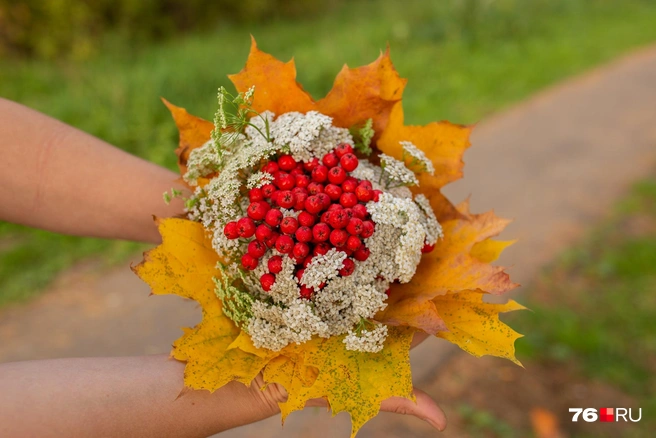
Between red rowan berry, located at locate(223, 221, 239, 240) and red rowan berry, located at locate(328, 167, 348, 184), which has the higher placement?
red rowan berry, located at locate(328, 167, 348, 184)

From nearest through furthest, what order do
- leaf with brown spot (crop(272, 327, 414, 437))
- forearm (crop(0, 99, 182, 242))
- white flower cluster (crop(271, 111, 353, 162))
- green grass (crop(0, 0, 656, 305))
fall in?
leaf with brown spot (crop(272, 327, 414, 437))
white flower cluster (crop(271, 111, 353, 162))
forearm (crop(0, 99, 182, 242))
green grass (crop(0, 0, 656, 305))

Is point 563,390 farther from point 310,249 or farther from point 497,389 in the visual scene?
point 310,249

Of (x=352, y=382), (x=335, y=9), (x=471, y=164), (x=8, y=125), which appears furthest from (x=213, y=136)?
(x=335, y=9)

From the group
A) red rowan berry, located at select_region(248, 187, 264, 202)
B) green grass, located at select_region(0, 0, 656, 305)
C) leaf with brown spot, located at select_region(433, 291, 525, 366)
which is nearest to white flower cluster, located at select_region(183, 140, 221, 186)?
red rowan berry, located at select_region(248, 187, 264, 202)

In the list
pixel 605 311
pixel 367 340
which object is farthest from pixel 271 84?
pixel 605 311

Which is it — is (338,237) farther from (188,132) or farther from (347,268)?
(188,132)

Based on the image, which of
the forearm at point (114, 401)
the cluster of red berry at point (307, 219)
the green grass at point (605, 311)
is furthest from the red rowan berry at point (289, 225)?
the green grass at point (605, 311)

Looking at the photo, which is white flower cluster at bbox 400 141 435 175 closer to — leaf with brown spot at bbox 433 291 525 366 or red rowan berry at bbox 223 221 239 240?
leaf with brown spot at bbox 433 291 525 366
